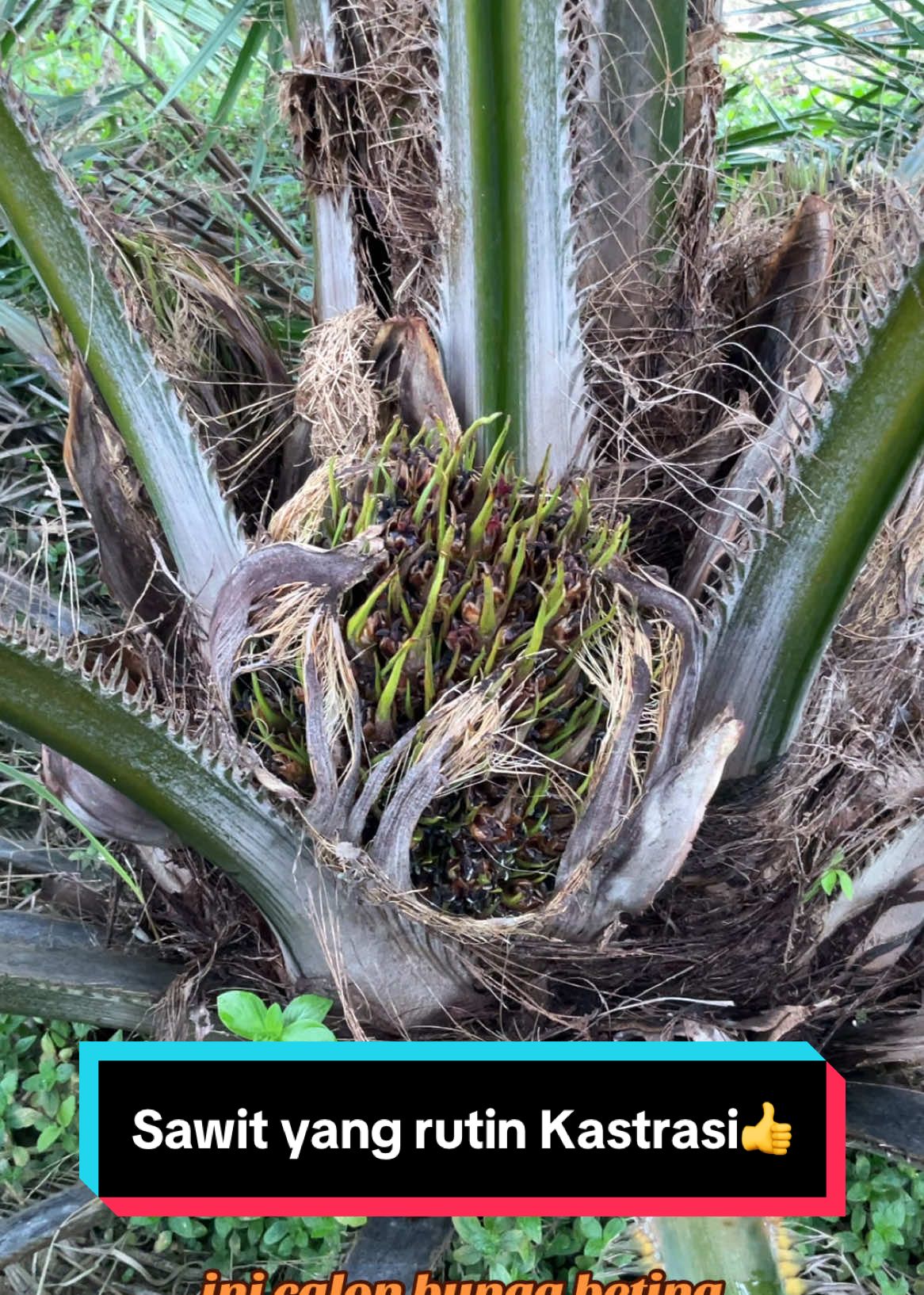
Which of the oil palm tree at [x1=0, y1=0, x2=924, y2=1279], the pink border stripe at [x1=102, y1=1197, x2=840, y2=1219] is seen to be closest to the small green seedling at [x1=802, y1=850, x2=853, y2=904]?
the oil palm tree at [x1=0, y1=0, x2=924, y2=1279]

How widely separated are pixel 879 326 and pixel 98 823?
3.04ft

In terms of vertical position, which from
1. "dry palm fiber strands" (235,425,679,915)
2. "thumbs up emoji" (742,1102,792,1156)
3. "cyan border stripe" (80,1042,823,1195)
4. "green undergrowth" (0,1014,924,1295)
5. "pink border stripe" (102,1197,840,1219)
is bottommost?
"green undergrowth" (0,1014,924,1295)

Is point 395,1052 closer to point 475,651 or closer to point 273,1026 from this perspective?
point 273,1026

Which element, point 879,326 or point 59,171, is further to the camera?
point 59,171

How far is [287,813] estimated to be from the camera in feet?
3.56

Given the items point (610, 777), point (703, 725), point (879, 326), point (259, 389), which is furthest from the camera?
point (259, 389)

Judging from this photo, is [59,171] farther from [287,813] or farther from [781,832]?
[781,832]

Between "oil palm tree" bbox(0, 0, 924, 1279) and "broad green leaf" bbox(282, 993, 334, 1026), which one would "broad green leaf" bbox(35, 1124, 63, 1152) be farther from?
"broad green leaf" bbox(282, 993, 334, 1026)

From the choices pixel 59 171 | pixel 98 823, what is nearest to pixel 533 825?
pixel 98 823

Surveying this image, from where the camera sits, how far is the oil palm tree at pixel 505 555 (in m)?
1.04

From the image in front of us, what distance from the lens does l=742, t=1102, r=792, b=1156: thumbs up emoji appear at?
3.28 feet

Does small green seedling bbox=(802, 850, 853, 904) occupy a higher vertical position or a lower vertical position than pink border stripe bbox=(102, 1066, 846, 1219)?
higher

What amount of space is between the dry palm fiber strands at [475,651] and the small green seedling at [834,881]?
0.27 m

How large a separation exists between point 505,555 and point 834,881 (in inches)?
21.6
